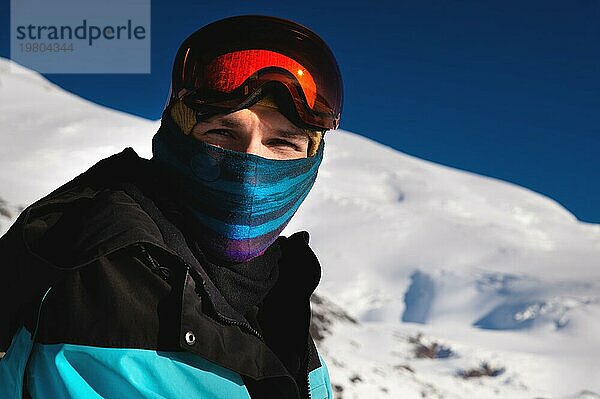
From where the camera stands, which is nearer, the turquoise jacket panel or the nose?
the turquoise jacket panel

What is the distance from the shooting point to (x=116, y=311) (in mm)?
1204

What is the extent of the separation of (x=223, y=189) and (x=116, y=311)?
0.50 meters

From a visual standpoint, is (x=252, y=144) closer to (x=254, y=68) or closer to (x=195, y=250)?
(x=254, y=68)

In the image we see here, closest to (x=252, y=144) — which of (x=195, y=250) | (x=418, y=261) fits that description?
(x=195, y=250)

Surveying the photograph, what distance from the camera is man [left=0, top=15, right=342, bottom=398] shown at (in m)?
1.21

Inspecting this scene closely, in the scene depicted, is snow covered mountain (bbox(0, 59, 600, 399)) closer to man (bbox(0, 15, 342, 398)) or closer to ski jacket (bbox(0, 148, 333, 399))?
man (bbox(0, 15, 342, 398))

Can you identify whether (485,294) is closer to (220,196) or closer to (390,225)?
(390,225)

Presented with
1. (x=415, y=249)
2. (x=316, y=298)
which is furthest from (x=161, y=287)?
(x=415, y=249)

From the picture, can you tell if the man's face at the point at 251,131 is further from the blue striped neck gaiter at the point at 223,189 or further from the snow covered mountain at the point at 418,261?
the snow covered mountain at the point at 418,261

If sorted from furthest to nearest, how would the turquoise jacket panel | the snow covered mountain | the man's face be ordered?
the snow covered mountain < the man's face < the turquoise jacket panel

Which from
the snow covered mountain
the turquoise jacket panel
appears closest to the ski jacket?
the turquoise jacket panel

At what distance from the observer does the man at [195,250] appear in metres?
1.21

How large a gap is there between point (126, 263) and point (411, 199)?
3517cm

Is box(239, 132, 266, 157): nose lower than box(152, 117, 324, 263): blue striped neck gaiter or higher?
higher
